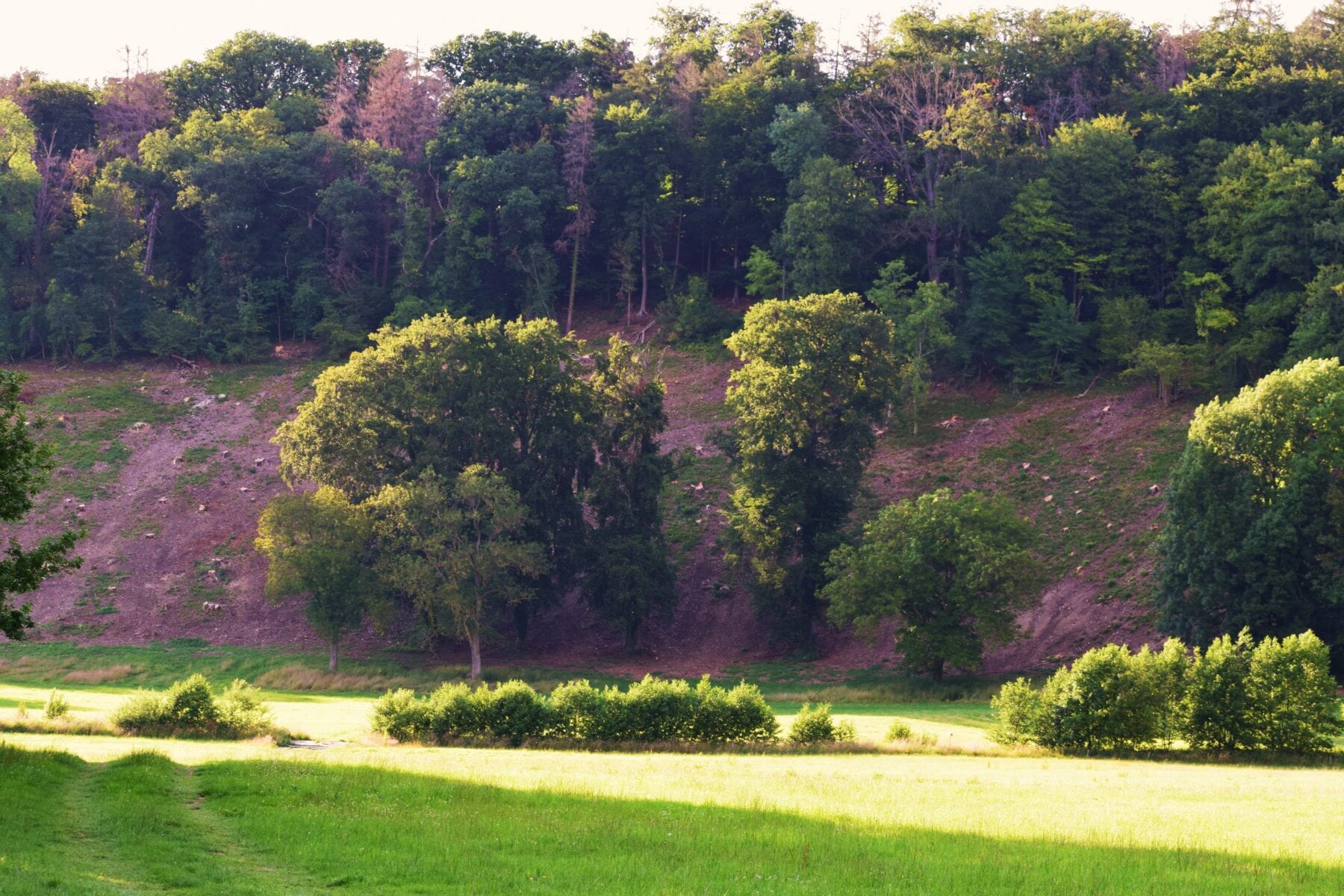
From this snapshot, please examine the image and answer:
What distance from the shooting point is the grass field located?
19.9 meters

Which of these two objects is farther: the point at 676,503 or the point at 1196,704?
the point at 676,503

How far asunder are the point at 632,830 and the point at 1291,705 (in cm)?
2365

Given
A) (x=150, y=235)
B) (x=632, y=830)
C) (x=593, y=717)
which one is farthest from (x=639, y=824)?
(x=150, y=235)

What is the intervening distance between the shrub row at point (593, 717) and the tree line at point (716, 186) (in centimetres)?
4134

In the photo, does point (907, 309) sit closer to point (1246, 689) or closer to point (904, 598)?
point (904, 598)

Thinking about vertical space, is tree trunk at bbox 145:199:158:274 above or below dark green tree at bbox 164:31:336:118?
below

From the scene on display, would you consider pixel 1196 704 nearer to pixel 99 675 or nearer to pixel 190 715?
pixel 190 715

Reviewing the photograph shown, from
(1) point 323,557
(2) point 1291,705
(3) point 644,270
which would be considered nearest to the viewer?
(2) point 1291,705

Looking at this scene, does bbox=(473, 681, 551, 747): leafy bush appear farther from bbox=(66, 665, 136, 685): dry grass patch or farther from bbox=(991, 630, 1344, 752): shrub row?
bbox=(66, 665, 136, 685): dry grass patch

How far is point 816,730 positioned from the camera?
40000 mm

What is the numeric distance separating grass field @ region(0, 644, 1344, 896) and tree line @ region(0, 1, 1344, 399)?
158 feet

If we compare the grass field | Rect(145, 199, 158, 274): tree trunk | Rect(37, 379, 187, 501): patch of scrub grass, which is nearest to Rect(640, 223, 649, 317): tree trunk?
Rect(37, 379, 187, 501): patch of scrub grass

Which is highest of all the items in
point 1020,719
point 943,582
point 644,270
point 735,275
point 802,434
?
point 644,270

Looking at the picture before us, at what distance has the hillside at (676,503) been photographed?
64.9 meters
